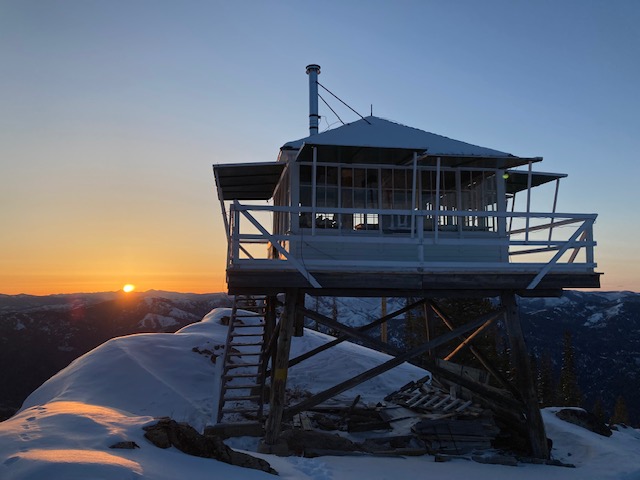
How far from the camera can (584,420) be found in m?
14.5

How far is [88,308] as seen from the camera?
94.6m

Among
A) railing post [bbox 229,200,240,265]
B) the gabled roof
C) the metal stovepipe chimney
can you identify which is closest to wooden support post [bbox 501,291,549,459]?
the gabled roof

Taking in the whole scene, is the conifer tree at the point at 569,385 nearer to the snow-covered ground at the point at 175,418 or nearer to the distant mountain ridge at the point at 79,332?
the distant mountain ridge at the point at 79,332

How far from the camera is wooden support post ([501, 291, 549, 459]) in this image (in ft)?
35.7

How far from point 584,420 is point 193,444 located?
41.0 feet

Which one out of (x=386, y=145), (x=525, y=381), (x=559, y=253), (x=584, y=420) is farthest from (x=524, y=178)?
(x=584, y=420)

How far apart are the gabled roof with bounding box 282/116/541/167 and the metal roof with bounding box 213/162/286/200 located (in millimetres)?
971

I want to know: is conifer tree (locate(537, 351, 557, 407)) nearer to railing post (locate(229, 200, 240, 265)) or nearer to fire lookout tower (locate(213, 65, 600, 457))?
fire lookout tower (locate(213, 65, 600, 457))

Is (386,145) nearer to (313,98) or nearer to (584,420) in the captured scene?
(313,98)

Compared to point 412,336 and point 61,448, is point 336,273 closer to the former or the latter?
point 61,448

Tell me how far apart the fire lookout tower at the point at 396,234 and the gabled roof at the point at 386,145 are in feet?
0.10

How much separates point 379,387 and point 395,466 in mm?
9340

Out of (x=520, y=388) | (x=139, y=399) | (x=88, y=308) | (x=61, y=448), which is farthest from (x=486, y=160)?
(x=88, y=308)

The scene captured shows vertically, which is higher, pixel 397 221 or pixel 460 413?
pixel 397 221
